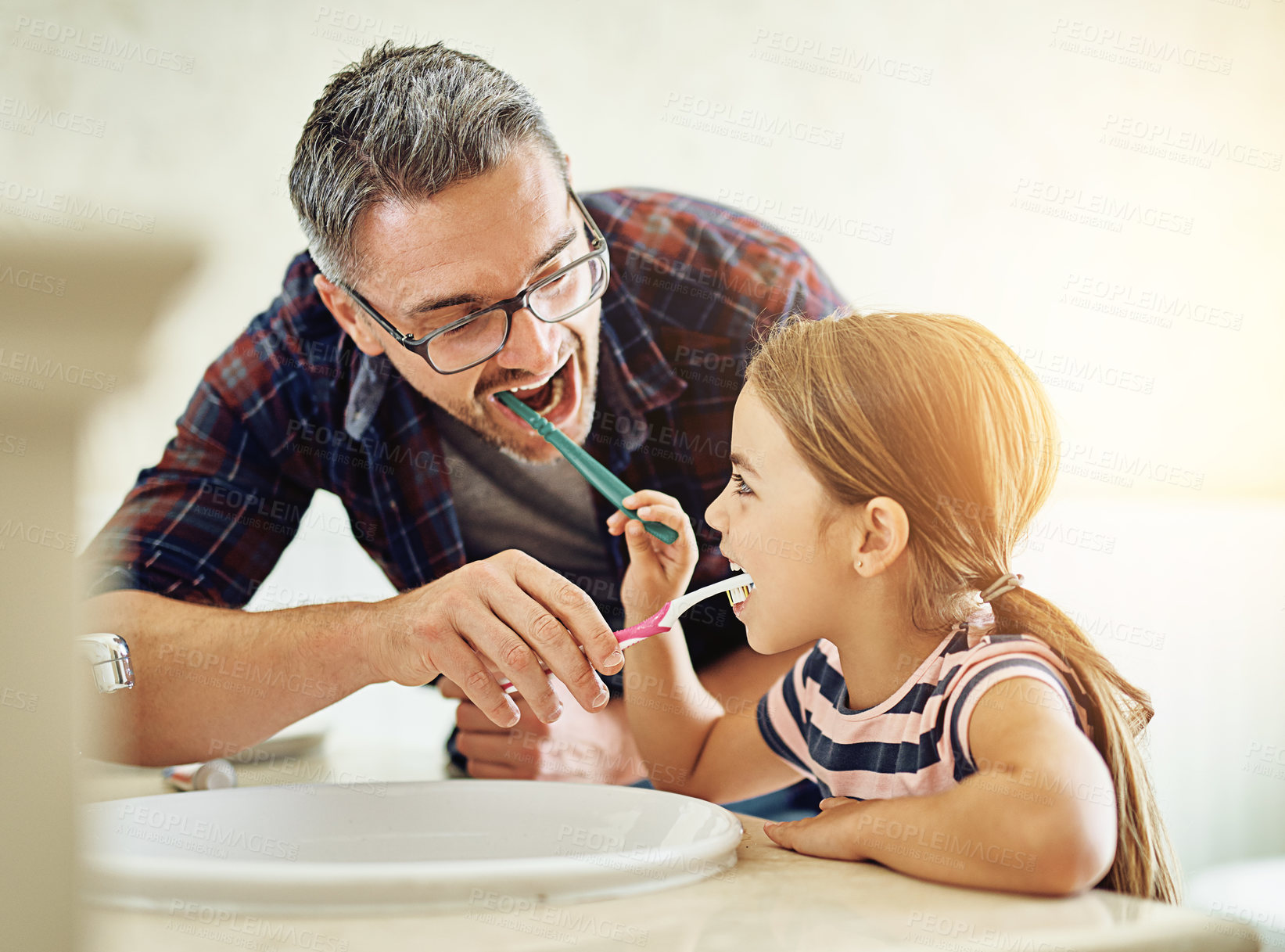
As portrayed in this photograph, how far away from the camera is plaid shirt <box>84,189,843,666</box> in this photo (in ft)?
2.97

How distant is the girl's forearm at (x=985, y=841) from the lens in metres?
0.49

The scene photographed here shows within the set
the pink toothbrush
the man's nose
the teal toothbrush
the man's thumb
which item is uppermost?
the man's nose

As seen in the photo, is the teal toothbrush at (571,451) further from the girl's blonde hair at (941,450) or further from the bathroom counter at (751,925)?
the bathroom counter at (751,925)

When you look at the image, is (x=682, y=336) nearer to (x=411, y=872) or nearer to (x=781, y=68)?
(x=781, y=68)

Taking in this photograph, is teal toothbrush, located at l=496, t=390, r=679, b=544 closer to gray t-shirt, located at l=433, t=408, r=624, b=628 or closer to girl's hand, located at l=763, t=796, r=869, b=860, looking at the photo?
gray t-shirt, located at l=433, t=408, r=624, b=628

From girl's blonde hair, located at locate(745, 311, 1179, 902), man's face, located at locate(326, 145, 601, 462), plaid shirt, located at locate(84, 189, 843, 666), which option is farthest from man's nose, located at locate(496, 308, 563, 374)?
girl's blonde hair, located at locate(745, 311, 1179, 902)

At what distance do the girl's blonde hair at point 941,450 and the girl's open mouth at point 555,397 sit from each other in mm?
Answer: 245

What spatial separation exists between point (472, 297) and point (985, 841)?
19.8 inches

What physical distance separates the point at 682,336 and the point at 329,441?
0.35m

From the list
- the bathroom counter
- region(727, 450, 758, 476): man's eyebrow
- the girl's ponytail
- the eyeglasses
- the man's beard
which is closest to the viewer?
the bathroom counter

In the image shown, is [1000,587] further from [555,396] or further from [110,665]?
[110,665]

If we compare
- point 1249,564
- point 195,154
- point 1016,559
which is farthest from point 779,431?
point 195,154

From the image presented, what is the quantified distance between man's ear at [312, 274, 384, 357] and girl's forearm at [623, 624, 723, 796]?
35 cm

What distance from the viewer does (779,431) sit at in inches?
25.6
